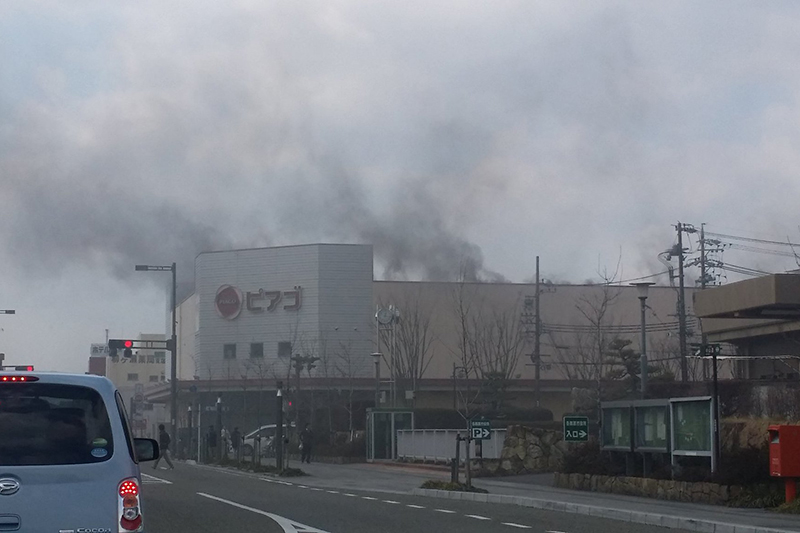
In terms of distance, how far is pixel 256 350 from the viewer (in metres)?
81.9

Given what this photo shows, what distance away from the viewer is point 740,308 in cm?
3666

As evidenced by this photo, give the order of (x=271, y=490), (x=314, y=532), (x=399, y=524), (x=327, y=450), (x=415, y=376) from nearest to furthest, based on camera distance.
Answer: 1. (x=314, y=532)
2. (x=399, y=524)
3. (x=271, y=490)
4. (x=327, y=450)
5. (x=415, y=376)

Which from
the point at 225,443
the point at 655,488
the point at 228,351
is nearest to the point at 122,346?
the point at 225,443

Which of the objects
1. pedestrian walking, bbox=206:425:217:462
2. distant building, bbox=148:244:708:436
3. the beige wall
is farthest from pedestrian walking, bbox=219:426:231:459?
the beige wall

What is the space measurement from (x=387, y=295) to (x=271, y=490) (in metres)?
53.4

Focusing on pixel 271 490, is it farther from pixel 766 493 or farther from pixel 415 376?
pixel 415 376

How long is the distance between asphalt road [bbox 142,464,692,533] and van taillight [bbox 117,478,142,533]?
7.66 metres

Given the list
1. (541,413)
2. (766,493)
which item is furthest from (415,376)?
(766,493)

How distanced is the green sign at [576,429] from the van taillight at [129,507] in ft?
67.6

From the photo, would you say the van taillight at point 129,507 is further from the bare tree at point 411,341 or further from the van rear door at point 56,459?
the bare tree at point 411,341

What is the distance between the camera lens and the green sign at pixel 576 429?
1076 inches

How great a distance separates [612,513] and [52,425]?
12.8 m

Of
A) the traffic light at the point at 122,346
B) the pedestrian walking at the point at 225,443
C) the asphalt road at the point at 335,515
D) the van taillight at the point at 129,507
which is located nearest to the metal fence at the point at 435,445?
the pedestrian walking at the point at 225,443

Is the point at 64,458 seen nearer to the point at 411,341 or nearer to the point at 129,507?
the point at 129,507
